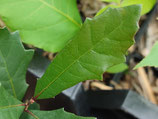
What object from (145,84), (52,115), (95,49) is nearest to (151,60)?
(95,49)

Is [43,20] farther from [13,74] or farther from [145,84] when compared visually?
[145,84]

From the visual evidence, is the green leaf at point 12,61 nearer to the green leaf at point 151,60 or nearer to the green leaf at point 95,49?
the green leaf at point 95,49

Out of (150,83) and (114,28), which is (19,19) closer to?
(114,28)

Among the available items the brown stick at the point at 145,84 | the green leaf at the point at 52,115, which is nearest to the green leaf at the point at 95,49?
the green leaf at the point at 52,115

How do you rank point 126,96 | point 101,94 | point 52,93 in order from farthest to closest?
point 101,94, point 126,96, point 52,93

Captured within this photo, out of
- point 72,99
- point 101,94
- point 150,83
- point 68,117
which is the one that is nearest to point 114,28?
point 68,117

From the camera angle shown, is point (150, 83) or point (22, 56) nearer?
point (22, 56)
